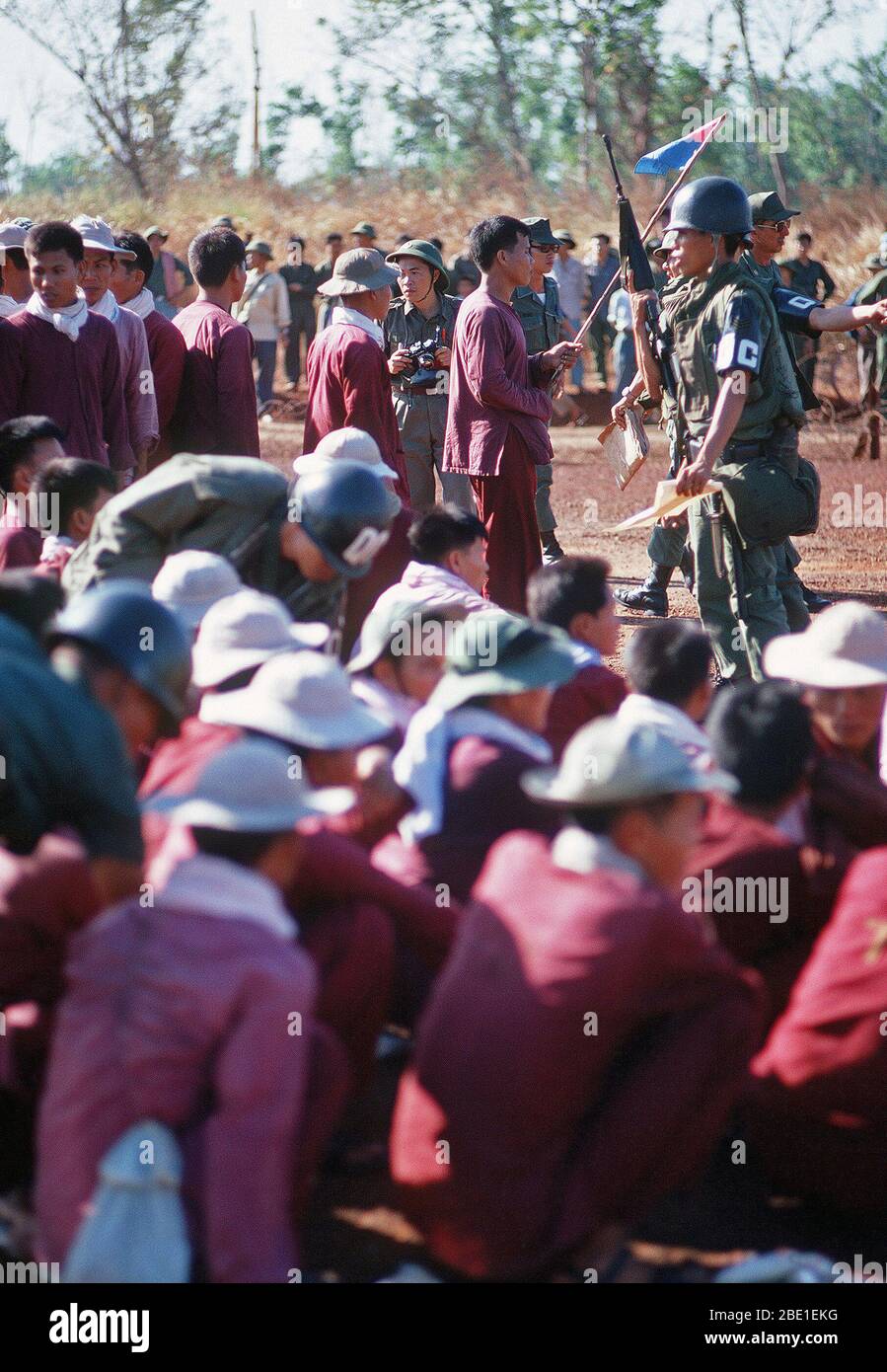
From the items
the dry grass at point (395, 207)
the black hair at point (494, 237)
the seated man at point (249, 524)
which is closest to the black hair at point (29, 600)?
the seated man at point (249, 524)

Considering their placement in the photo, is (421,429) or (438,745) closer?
(438,745)

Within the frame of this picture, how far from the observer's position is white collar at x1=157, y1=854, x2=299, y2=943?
2.62m

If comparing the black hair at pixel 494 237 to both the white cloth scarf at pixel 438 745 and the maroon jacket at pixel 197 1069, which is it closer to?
the white cloth scarf at pixel 438 745

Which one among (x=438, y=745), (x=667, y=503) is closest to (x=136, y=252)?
(x=667, y=503)

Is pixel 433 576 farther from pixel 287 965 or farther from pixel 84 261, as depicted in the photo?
pixel 84 261

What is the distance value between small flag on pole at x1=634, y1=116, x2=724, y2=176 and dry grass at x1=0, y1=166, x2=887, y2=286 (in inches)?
560

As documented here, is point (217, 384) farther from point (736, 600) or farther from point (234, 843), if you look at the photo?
point (234, 843)

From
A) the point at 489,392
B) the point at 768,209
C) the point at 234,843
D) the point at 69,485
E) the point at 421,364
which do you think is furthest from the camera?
the point at 421,364

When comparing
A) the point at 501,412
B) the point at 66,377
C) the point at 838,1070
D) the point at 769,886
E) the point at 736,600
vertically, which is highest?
the point at 66,377

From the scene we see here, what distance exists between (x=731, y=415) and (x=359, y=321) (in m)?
1.73

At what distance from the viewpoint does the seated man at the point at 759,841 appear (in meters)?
3.31

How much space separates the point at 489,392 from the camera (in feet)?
22.6

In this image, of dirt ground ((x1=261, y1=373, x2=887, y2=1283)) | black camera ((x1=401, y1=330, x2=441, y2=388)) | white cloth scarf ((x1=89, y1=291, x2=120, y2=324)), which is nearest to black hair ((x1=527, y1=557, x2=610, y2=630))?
dirt ground ((x1=261, y1=373, x2=887, y2=1283))

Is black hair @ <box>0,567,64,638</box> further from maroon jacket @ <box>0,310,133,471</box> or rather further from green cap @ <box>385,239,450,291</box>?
green cap @ <box>385,239,450,291</box>
